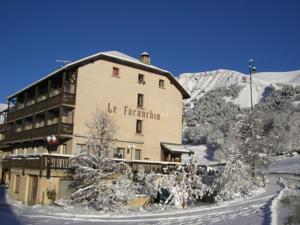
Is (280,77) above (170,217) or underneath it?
above

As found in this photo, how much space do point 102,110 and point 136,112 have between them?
4083 mm

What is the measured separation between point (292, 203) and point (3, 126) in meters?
46.7

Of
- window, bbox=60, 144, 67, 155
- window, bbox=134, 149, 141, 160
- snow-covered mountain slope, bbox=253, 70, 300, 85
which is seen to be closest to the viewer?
window, bbox=60, 144, 67, 155

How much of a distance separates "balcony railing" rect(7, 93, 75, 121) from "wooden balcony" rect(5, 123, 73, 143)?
2014 millimetres

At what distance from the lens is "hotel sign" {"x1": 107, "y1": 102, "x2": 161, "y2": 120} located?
3576 cm

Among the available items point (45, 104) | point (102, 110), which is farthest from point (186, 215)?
point (45, 104)

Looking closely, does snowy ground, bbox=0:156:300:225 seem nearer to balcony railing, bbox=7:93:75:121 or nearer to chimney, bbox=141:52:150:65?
balcony railing, bbox=7:93:75:121

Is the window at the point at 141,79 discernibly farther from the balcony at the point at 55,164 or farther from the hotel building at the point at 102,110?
the balcony at the point at 55,164

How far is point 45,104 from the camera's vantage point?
119ft

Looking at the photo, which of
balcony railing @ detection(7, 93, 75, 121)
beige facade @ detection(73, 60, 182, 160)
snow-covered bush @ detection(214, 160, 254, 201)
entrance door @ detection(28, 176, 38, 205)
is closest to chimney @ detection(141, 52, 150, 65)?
beige facade @ detection(73, 60, 182, 160)

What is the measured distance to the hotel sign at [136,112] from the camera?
117 ft

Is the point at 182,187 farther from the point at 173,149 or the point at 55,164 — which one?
the point at 173,149

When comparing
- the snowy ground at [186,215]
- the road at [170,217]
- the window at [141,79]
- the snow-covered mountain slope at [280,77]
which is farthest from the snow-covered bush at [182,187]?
the snow-covered mountain slope at [280,77]

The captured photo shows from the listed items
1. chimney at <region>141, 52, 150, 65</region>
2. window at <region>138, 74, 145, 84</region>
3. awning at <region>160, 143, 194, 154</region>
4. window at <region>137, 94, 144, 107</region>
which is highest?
chimney at <region>141, 52, 150, 65</region>
